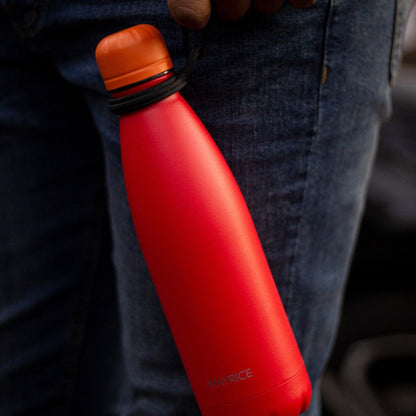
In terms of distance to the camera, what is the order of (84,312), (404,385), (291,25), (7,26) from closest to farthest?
(291,25), (7,26), (84,312), (404,385)

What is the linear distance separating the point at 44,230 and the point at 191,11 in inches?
14.8

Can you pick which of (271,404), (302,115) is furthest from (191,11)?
(271,404)

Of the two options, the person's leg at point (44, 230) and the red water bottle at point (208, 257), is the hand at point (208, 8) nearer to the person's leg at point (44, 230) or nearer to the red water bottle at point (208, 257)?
the red water bottle at point (208, 257)

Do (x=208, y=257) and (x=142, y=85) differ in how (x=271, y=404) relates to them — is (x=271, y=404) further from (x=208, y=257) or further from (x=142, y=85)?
(x=142, y=85)

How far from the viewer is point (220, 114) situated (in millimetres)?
415

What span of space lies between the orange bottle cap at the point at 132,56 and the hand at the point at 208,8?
0.10 ft

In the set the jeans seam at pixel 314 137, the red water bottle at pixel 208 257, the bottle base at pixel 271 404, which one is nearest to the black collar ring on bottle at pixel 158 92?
the red water bottle at pixel 208 257

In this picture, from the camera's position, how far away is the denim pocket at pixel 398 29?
426 mm

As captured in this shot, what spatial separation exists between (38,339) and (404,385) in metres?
0.92

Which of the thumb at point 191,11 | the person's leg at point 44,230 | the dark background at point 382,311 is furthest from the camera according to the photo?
the dark background at point 382,311

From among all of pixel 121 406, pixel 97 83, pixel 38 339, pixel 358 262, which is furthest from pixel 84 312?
pixel 358 262

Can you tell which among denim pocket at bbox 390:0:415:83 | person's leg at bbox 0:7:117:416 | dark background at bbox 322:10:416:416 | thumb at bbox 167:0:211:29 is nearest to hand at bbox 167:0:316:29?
thumb at bbox 167:0:211:29

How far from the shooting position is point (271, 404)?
0.40 metres

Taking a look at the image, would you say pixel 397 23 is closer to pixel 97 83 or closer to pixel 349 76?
pixel 349 76
